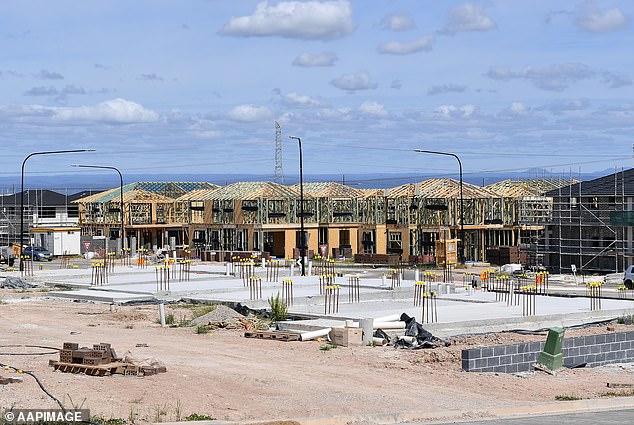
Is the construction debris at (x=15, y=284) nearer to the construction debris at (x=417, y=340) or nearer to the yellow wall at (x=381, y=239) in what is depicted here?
the construction debris at (x=417, y=340)

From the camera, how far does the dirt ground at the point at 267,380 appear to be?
20.7 meters

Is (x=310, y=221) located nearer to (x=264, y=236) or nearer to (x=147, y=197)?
(x=264, y=236)

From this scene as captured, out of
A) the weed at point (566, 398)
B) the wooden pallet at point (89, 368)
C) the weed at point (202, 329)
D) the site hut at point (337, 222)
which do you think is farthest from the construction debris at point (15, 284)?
the weed at point (566, 398)

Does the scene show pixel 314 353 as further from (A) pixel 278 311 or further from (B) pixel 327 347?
(A) pixel 278 311

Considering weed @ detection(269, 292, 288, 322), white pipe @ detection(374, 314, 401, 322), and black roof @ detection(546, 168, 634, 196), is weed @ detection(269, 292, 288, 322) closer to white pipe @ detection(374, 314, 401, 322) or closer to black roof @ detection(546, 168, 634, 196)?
white pipe @ detection(374, 314, 401, 322)

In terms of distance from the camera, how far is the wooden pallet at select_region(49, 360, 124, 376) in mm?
23203

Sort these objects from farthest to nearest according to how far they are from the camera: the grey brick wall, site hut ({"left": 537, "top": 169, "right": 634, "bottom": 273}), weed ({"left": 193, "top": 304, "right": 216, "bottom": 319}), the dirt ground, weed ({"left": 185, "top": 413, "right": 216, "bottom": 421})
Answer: site hut ({"left": 537, "top": 169, "right": 634, "bottom": 273}), weed ({"left": 193, "top": 304, "right": 216, "bottom": 319}), the grey brick wall, the dirt ground, weed ({"left": 185, "top": 413, "right": 216, "bottom": 421})

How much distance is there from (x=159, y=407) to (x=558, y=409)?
7.81 m

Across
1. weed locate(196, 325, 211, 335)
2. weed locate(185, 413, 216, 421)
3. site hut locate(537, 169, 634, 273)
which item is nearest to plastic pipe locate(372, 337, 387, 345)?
weed locate(196, 325, 211, 335)

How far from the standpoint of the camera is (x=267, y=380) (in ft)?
78.8

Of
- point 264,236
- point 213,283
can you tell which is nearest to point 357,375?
point 213,283

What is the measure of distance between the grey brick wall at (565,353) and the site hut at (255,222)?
5884cm

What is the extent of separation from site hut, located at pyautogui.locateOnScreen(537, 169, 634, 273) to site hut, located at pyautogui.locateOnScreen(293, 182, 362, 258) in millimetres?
19811

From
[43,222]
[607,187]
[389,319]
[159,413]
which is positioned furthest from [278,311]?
[43,222]
